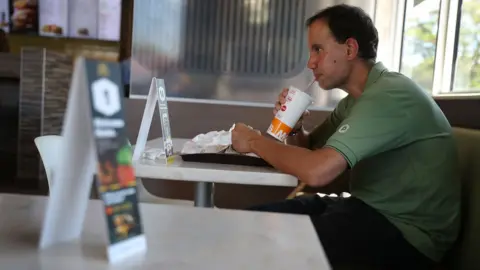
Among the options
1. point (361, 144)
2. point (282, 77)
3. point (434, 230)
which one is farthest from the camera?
point (282, 77)

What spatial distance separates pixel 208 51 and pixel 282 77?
0.39 metres

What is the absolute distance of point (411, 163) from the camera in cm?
159

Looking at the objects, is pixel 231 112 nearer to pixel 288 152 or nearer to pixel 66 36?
pixel 288 152

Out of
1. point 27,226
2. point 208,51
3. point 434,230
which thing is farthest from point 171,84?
point 27,226

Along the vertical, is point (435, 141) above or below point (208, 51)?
below

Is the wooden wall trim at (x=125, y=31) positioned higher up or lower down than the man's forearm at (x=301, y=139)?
higher up

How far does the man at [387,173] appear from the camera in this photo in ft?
4.79

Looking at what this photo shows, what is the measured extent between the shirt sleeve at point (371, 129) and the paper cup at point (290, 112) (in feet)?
0.44

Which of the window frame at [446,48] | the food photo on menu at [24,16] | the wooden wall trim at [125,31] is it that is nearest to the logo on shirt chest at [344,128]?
the window frame at [446,48]

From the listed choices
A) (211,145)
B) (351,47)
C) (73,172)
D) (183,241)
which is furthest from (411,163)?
(73,172)

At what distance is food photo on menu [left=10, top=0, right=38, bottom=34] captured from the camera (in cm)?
347

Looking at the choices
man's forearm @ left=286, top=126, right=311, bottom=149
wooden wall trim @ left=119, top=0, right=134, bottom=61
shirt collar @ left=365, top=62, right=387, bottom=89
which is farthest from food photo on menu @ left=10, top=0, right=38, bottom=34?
shirt collar @ left=365, top=62, right=387, bottom=89

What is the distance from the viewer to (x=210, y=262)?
67 cm

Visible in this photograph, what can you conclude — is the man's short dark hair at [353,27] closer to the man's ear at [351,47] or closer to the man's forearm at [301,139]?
the man's ear at [351,47]
